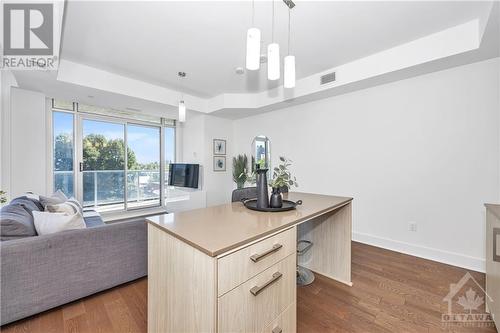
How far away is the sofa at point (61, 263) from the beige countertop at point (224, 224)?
92cm

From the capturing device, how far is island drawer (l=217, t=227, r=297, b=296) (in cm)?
94

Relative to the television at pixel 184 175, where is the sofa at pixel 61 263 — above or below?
below

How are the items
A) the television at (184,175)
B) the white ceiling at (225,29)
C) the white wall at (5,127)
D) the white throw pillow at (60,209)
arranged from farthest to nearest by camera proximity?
the television at (184,175) → the white wall at (5,127) → the white throw pillow at (60,209) → the white ceiling at (225,29)

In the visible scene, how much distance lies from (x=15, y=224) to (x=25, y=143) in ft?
7.87

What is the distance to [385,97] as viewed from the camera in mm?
2963

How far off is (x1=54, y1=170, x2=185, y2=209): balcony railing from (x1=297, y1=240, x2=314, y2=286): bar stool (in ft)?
10.9

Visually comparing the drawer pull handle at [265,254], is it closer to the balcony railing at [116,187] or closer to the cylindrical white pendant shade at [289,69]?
the cylindrical white pendant shade at [289,69]

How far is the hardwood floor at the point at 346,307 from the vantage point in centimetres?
156

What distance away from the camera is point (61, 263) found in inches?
67.6

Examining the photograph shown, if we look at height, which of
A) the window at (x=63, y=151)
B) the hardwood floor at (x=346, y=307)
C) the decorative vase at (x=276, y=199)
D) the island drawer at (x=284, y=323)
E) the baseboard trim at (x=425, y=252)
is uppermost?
the window at (x=63, y=151)

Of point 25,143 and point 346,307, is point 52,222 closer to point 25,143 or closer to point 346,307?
point 25,143

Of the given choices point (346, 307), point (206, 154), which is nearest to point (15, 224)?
point (346, 307)

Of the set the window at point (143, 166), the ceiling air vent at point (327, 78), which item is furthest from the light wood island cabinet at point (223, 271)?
the window at point (143, 166)

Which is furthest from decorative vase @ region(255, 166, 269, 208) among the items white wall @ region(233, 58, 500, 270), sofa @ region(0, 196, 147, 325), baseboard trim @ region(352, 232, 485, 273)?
baseboard trim @ region(352, 232, 485, 273)
